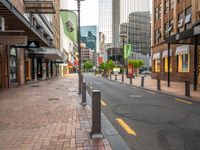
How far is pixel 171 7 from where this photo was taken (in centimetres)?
3675

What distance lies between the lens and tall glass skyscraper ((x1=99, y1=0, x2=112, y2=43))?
189125mm

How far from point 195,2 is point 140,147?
25682 millimetres

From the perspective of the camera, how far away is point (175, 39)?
67.9ft

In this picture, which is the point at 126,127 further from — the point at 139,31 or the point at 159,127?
the point at 139,31

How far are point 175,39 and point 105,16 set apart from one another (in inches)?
6900

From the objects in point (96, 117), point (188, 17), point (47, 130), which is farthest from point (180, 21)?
point (47, 130)

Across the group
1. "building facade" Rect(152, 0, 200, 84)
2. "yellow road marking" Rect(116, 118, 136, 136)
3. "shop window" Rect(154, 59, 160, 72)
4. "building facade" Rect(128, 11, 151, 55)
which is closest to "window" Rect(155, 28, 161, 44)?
"building facade" Rect(152, 0, 200, 84)

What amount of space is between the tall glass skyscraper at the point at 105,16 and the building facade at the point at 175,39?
147893 mm

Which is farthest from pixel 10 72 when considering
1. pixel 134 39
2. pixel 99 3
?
pixel 99 3

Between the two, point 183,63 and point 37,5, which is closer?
point 37,5

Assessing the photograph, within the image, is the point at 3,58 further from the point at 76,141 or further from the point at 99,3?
the point at 99,3

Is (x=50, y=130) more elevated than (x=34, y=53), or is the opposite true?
(x=34, y=53)

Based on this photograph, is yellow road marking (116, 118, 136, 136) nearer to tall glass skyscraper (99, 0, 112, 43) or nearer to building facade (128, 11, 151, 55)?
building facade (128, 11, 151, 55)

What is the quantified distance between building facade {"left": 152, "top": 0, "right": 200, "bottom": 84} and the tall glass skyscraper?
14789 centimetres
